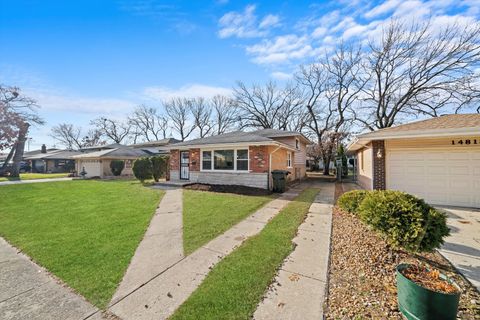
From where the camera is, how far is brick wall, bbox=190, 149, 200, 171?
13180 mm

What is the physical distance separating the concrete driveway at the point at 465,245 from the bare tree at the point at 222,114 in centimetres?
3228

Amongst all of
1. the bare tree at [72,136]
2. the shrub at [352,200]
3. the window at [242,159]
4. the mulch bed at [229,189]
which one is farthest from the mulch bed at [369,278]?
the bare tree at [72,136]

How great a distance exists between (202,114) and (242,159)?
104ft

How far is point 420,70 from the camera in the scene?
760 inches

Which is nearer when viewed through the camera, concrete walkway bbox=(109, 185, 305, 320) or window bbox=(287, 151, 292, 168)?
concrete walkway bbox=(109, 185, 305, 320)

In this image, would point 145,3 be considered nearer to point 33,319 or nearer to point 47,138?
point 33,319

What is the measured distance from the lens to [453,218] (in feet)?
19.9

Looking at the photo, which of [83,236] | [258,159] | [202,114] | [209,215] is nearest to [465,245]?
[209,215]

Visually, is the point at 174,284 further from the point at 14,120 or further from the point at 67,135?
the point at 67,135

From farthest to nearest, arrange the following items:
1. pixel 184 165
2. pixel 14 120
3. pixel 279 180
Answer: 1. pixel 14 120
2. pixel 184 165
3. pixel 279 180

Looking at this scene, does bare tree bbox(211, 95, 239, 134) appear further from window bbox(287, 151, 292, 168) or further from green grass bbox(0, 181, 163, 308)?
green grass bbox(0, 181, 163, 308)

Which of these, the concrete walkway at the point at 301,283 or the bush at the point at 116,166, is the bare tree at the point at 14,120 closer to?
the bush at the point at 116,166

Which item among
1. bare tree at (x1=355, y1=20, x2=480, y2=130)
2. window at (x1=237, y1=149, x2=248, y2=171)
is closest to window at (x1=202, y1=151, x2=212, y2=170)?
window at (x1=237, y1=149, x2=248, y2=171)

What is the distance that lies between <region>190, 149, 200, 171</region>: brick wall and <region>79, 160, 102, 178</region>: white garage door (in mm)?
14195
